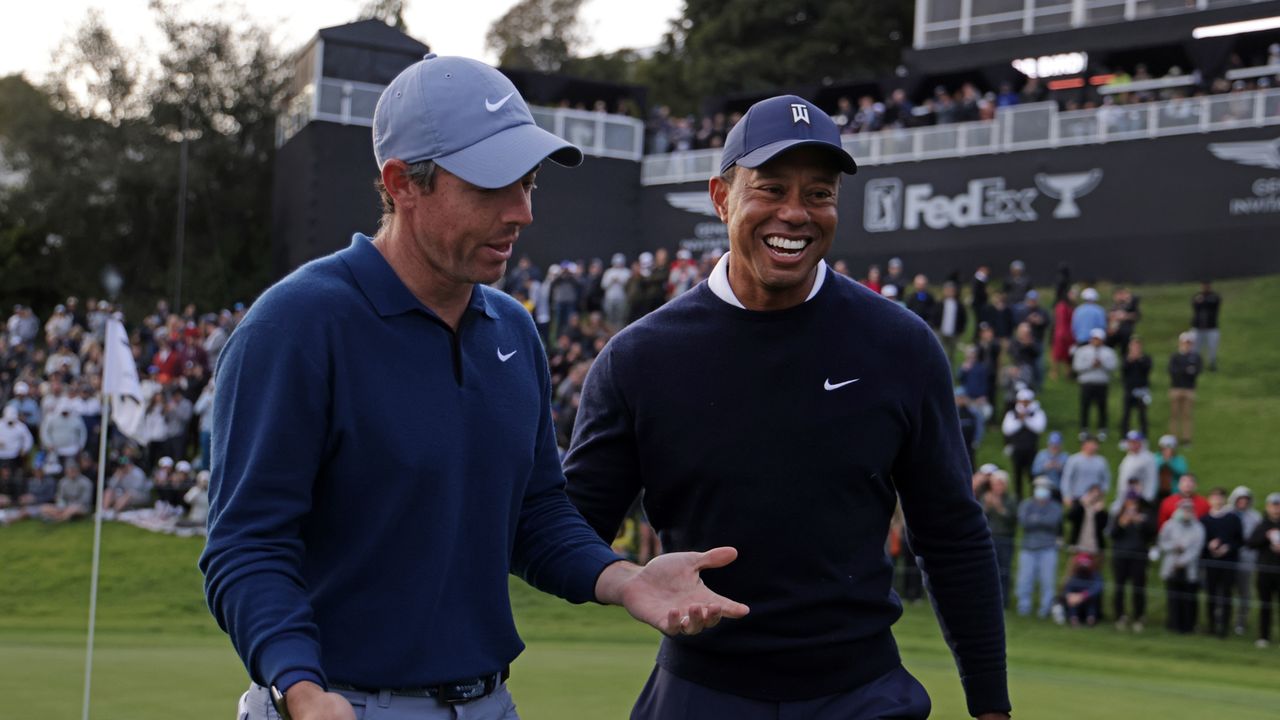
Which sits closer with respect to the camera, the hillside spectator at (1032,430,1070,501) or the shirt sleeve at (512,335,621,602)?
the shirt sleeve at (512,335,621,602)

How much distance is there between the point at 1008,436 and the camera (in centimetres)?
2156

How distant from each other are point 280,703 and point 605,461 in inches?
67.4

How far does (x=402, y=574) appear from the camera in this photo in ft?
11.0

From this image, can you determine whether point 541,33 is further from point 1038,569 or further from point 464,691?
point 464,691

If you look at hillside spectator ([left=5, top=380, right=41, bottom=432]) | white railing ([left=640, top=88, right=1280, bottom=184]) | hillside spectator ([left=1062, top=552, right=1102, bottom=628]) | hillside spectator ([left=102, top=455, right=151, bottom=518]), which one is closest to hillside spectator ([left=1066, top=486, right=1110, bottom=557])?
hillside spectator ([left=1062, top=552, right=1102, bottom=628])

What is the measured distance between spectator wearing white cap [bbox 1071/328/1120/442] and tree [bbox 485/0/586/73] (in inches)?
1871

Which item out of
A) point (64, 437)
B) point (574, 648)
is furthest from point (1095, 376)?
point (64, 437)

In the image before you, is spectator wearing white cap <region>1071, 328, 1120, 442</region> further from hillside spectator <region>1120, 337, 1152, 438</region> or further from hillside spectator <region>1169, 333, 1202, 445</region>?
hillside spectator <region>1169, 333, 1202, 445</region>

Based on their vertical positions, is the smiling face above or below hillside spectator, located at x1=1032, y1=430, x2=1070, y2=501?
above

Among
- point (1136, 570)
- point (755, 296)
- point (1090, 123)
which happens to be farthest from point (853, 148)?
point (755, 296)

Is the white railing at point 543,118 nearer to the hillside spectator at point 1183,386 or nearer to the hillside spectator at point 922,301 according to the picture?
the hillside spectator at point 922,301

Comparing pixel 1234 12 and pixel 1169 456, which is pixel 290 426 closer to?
pixel 1169 456

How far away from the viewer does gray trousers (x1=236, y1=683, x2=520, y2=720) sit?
3.32 m

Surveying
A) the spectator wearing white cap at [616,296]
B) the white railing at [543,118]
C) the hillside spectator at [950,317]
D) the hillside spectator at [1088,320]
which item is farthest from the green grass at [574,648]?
the white railing at [543,118]
